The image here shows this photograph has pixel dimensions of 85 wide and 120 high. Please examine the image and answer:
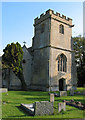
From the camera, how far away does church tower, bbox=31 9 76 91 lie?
18.7 meters

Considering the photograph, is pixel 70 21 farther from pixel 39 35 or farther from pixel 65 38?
pixel 39 35

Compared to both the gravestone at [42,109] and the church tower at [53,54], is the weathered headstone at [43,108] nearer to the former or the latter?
the gravestone at [42,109]

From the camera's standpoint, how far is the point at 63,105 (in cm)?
715

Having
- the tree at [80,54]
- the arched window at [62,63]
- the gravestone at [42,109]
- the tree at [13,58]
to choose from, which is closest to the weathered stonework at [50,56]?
the arched window at [62,63]

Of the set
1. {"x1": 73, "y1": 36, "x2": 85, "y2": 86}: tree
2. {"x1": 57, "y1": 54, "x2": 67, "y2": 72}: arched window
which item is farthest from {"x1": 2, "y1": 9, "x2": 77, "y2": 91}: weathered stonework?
{"x1": 73, "y1": 36, "x2": 85, "y2": 86}: tree

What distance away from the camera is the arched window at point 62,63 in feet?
65.3

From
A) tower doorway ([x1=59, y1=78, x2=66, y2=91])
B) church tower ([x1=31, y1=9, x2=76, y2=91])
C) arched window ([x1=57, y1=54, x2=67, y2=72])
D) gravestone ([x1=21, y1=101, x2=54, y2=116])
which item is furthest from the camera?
tower doorway ([x1=59, y1=78, x2=66, y2=91])

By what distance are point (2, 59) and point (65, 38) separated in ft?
36.5

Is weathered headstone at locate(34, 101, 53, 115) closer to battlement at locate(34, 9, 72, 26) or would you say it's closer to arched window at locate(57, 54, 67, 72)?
arched window at locate(57, 54, 67, 72)

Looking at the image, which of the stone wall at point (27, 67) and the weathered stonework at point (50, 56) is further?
the stone wall at point (27, 67)

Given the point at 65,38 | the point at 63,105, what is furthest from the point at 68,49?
the point at 63,105

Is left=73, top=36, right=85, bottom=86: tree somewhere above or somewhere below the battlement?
below

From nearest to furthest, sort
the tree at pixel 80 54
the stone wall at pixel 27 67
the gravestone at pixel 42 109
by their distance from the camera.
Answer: the gravestone at pixel 42 109, the stone wall at pixel 27 67, the tree at pixel 80 54

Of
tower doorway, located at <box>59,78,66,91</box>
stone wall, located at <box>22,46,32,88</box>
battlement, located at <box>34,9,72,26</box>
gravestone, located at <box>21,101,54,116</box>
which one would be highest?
battlement, located at <box>34,9,72,26</box>
